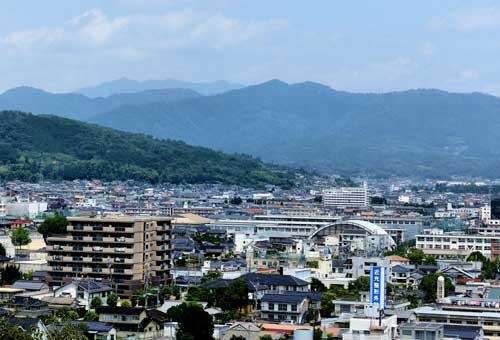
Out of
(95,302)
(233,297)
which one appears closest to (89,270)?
(95,302)

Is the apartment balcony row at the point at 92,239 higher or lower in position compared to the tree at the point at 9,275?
higher

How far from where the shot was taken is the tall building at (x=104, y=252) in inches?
1356

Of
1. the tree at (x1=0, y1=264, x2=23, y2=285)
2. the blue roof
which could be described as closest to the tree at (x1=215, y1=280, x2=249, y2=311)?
the blue roof

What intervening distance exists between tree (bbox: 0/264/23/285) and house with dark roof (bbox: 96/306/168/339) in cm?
755

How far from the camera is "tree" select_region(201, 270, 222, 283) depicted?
36.4 metres

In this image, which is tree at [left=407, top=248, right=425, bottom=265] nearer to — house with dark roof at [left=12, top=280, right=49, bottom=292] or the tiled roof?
the tiled roof

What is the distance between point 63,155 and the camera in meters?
117

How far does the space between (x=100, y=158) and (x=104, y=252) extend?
83418mm

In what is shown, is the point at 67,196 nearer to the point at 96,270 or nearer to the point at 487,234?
the point at 487,234

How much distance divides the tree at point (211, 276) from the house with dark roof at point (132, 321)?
819cm

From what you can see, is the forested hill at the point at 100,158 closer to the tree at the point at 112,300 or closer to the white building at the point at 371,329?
the tree at the point at 112,300

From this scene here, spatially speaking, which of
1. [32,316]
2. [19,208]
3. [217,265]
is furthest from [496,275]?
[19,208]

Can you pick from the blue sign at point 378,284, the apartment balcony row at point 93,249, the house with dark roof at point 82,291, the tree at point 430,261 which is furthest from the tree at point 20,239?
the blue sign at point 378,284

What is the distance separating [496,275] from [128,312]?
16539mm
